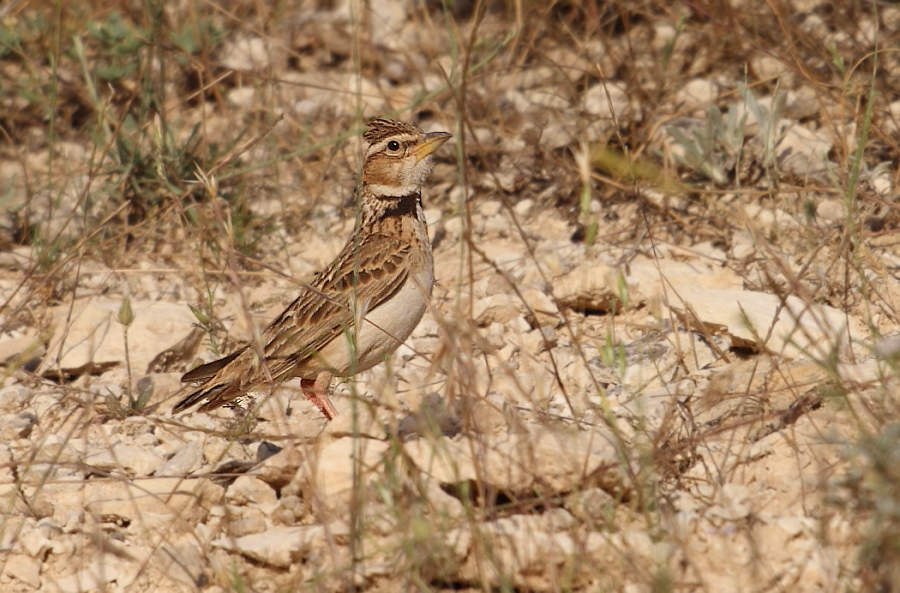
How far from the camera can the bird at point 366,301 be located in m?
5.76

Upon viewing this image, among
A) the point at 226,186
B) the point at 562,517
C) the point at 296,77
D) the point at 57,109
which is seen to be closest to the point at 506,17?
the point at 296,77

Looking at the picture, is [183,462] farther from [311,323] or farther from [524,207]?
[524,207]

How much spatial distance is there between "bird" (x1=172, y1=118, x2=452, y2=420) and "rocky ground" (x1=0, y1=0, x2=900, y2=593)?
0.20 metres

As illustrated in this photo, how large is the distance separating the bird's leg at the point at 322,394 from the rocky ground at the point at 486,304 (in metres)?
0.19

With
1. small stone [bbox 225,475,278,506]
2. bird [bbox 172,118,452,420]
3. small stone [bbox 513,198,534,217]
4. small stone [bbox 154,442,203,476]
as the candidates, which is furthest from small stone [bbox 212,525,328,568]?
small stone [bbox 513,198,534,217]

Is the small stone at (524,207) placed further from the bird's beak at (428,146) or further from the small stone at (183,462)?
the small stone at (183,462)

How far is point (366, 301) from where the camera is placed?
5.84 meters

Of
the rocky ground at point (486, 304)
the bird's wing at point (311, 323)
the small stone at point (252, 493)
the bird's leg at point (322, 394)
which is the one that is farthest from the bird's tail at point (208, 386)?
the small stone at point (252, 493)

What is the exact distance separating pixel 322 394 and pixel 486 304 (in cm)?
122

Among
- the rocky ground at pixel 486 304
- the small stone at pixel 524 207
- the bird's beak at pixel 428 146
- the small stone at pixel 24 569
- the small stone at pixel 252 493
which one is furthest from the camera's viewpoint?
the small stone at pixel 524 207

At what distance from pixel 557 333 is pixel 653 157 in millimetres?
1770

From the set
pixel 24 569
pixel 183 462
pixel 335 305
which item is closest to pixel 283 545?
pixel 24 569

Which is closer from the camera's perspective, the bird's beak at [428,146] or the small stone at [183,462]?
the small stone at [183,462]

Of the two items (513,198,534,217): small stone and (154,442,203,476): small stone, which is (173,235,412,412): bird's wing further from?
(513,198,534,217): small stone
